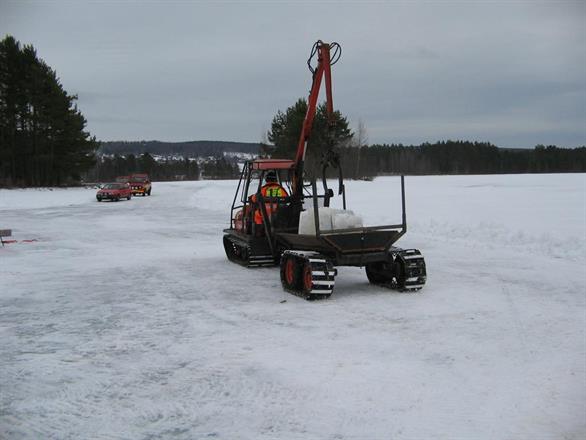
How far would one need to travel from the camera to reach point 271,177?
43.1 feet

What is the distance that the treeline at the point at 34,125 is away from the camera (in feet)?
192

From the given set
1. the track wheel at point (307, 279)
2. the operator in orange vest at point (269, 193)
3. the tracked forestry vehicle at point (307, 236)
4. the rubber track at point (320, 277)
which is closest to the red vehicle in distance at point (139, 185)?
the tracked forestry vehicle at point (307, 236)

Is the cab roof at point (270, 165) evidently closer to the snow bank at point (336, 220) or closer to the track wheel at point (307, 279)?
the snow bank at point (336, 220)

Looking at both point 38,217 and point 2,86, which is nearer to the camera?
point 38,217

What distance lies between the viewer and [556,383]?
5594mm

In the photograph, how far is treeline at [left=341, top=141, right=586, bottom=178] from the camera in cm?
14538

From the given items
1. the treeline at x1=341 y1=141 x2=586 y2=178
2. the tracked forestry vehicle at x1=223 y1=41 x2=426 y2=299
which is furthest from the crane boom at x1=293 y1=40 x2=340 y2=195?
the treeline at x1=341 y1=141 x2=586 y2=178

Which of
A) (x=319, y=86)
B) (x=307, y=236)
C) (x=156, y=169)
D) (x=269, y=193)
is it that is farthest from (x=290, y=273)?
(x=156, y=169)

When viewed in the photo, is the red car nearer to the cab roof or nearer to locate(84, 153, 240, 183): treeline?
the cab roof

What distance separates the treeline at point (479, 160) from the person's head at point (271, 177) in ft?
431

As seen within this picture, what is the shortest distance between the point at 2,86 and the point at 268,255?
181 ft

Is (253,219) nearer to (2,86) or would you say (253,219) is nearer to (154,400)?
(154,400)

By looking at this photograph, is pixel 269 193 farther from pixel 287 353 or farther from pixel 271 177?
pixel 287 353

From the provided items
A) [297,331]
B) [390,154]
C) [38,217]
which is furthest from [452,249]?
[390,154]
